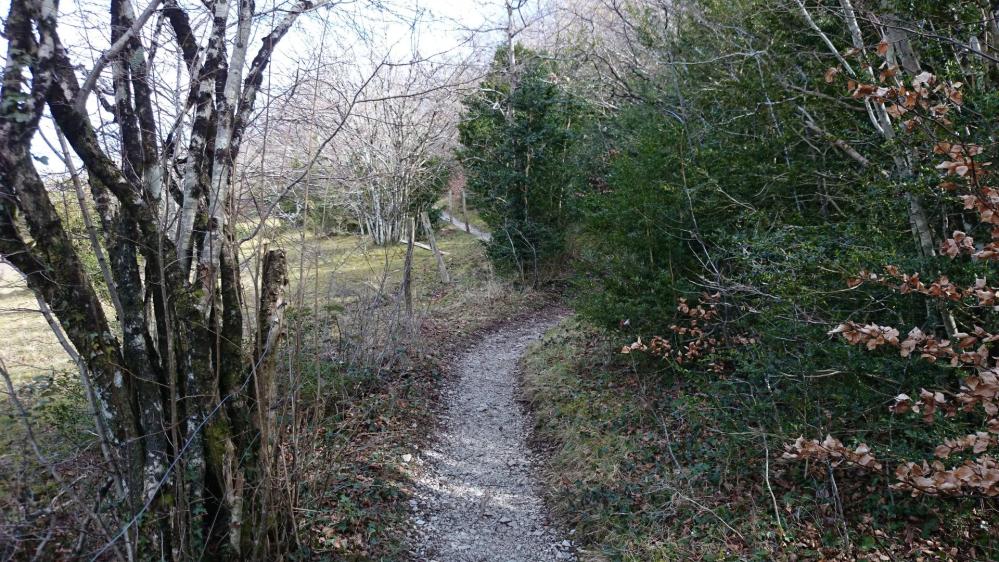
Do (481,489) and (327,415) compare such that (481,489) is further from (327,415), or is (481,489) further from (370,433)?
(327,415)

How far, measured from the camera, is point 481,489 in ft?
18.9

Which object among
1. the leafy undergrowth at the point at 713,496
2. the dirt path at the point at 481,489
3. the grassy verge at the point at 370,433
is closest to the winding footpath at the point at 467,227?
the grassy verge at the point at 370,433

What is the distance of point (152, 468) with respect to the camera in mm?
3072

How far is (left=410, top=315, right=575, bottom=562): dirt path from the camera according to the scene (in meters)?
4.80

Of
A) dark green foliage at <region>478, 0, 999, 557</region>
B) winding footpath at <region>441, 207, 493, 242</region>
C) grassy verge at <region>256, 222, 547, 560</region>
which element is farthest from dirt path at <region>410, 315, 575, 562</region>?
winding footpath at <region>441, 207, 493, 242</region>

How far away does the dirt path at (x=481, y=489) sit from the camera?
4797mm

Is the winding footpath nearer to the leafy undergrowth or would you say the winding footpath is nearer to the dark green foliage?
the dark green foliage

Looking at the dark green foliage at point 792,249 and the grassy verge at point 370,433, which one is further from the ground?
the dark green foliage at point 792,249

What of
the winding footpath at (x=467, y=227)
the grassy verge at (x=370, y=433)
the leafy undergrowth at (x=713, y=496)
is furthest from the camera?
the winding footpath at (x=467, y=227)

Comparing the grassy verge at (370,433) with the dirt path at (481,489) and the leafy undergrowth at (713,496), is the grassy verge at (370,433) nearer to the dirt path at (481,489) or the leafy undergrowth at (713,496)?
the dirt path at (481,489)

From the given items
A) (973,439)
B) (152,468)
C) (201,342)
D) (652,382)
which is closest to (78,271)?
(201,342)

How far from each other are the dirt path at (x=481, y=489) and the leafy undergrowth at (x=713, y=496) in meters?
0.27

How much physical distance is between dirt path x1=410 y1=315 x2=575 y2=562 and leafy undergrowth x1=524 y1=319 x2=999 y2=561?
27cm

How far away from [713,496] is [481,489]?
226 cm
